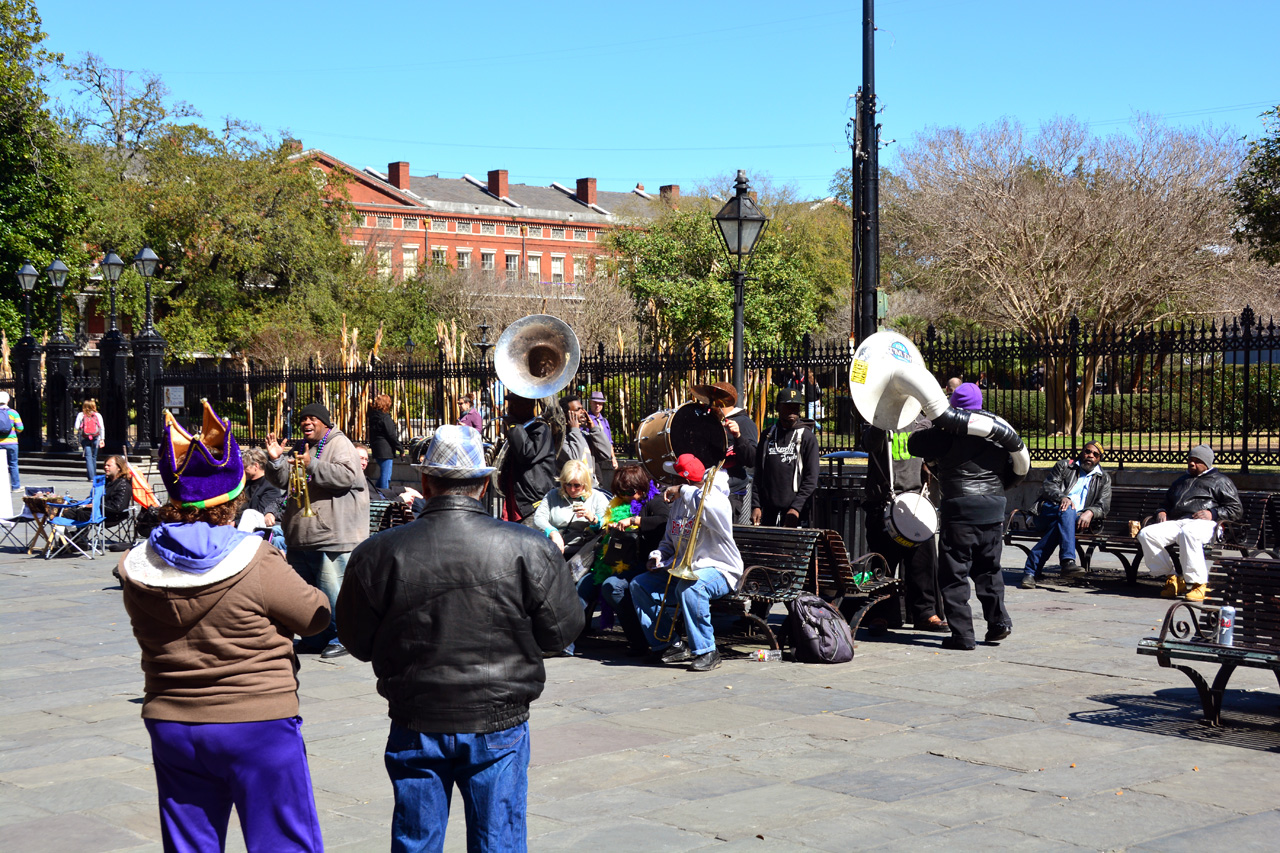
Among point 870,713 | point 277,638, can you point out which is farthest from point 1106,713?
point 277,638

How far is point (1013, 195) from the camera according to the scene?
91.4ft

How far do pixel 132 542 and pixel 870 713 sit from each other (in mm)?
11299

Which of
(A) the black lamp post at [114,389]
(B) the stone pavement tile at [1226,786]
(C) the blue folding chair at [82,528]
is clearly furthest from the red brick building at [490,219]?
(B) the stone pavement tile at [1226,786]

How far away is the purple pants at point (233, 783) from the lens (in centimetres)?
347

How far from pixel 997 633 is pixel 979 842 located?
427 cm

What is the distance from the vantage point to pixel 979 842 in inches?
184

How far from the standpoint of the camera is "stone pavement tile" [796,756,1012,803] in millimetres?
5344

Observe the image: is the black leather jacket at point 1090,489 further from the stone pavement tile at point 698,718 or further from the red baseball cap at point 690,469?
the stone pavement tile at point 698,718

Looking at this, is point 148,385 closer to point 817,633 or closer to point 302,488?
point 302,488

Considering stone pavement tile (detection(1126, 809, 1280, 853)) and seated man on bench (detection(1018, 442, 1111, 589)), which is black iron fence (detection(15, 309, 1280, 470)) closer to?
seated man on bench (detection(1018, 442, 1111, 589))

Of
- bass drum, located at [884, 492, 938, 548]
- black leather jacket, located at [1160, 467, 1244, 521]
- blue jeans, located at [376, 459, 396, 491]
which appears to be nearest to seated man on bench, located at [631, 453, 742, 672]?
bass drum, located at [884, 492, 938, 548]

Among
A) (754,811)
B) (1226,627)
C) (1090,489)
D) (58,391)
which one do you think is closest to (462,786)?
(754,811)

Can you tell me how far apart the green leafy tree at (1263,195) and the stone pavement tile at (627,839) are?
21.8 metres

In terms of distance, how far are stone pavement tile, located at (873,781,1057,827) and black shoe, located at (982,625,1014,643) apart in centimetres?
345
